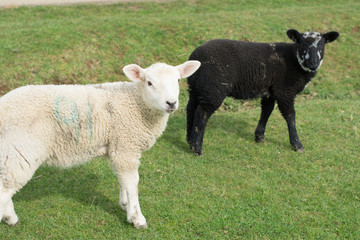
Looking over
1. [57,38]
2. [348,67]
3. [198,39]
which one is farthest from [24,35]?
[348,67]

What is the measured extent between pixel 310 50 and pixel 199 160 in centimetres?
276

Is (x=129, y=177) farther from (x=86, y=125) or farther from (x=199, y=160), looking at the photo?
(x=199, y=160)

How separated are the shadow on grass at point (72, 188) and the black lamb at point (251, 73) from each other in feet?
6.54

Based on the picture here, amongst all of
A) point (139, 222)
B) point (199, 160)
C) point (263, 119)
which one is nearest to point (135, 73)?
point (139, 222)

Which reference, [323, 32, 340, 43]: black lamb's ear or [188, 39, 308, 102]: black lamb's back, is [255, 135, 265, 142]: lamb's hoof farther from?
[323, 32, 340, 43]: black lamb's ear

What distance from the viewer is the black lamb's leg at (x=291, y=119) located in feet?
21.9

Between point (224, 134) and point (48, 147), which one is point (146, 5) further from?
point (48, 147)

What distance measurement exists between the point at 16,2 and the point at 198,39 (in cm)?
818

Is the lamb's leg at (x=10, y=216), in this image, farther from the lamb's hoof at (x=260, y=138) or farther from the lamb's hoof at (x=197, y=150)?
the lamb's hoof at (x=260, y=138)

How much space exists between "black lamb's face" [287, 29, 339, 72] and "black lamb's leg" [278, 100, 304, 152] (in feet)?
2.39

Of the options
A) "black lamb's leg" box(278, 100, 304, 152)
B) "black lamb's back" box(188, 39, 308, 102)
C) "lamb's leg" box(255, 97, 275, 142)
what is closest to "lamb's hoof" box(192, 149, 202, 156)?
"black lamb's back" box(188, 39, 308, 102)

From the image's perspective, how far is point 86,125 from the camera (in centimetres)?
409

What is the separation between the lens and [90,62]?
977 centimetres

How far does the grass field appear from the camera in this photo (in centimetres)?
462
